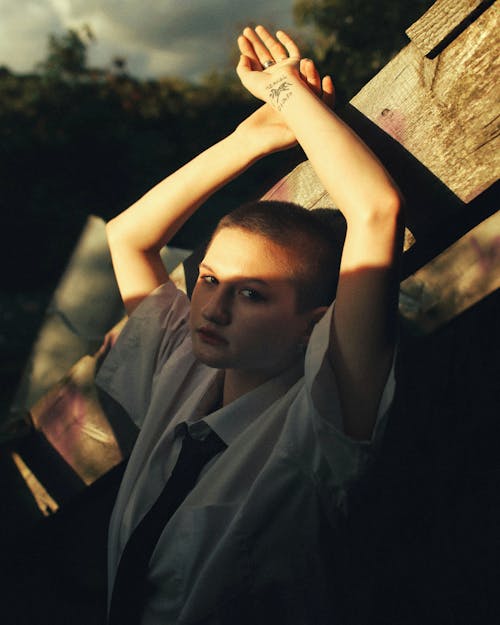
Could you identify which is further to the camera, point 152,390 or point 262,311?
point 152,390

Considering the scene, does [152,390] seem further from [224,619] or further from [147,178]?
[147,178]

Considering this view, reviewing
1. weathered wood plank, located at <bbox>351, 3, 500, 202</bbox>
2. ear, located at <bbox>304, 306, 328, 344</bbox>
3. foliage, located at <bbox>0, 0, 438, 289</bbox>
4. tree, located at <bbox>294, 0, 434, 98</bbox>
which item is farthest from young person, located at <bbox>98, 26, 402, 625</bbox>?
tree, located at <bbox>294, 0, 434, 98</bbox>

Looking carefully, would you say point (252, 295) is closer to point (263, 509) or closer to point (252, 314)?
point (252, 314)

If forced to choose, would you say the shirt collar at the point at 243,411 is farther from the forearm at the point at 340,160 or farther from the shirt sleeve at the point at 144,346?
the forearm at the point at 340,160

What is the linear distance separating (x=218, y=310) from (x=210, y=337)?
0.07 meters

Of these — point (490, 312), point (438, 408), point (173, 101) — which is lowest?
point (438, 408)

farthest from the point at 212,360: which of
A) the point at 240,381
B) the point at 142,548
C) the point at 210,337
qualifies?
the point at 142,548

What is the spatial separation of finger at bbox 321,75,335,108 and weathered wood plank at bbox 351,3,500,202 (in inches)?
5.8

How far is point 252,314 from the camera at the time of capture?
1.18 meters

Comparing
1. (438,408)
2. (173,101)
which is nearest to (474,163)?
(438,408)

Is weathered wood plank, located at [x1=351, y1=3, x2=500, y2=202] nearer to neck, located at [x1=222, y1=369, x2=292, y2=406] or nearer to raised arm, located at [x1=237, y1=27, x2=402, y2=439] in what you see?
raised arm, located at [x1=237, y1=27, x2=402, y2=439]

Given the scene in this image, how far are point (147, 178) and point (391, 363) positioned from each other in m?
8.53

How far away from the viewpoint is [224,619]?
3.43 ft

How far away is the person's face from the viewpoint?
46.5 inches
